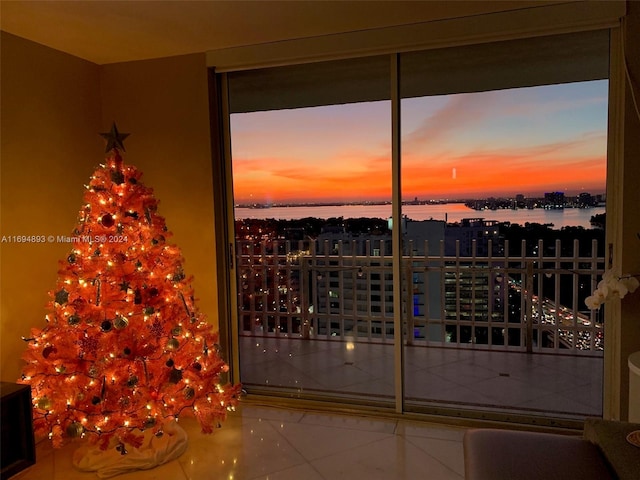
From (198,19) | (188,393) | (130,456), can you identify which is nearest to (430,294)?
(188,393)

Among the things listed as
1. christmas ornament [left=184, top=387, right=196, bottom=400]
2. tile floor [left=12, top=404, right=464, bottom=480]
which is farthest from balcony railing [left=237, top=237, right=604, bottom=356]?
christmas ornament [left=184, top=387, right=196, bottom=400]

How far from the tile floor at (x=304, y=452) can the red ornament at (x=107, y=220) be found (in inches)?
52.5

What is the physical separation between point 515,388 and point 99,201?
321 centimetres

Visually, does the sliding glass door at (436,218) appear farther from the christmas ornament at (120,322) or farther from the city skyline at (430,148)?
the christmas ornament at (120,322)

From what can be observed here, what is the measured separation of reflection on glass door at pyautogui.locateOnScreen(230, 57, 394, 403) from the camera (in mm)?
3381

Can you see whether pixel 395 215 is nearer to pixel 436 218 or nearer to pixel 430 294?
pixel 436 218

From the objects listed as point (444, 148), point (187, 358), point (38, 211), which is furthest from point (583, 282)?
point (38, 211)

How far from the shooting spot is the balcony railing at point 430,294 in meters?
4.42

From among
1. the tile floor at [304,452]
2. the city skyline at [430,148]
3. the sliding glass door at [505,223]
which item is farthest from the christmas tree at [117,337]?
the sliding glass door at [505,223]

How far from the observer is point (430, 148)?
12.0ft

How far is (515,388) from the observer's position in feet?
12.0

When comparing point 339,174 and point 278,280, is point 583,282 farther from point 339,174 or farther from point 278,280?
point 278,280

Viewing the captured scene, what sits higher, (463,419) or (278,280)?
(278,280)

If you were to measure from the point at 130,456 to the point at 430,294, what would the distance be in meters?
3.16
